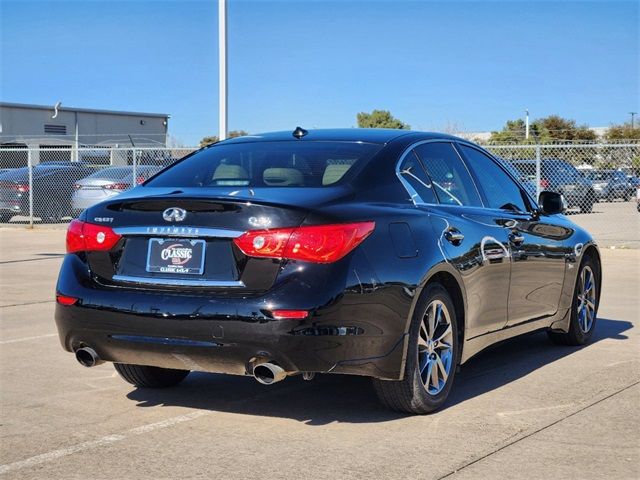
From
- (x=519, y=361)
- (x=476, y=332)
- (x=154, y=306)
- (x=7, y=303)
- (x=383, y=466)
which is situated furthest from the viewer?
(x=7, y=303)

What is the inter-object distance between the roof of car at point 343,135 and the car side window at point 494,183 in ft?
1.09

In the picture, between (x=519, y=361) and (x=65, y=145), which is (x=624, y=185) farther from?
(x=65, y=145)

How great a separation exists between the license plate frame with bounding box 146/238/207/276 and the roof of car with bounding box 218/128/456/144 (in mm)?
1377

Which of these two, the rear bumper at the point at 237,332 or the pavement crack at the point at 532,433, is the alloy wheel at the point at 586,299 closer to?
the pavement crack at the point at 532,433

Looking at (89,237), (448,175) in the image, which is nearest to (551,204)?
(448,175)

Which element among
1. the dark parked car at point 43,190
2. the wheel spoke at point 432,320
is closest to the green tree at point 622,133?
the dark parked car at point 43,190

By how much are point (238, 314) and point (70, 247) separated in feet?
3.90

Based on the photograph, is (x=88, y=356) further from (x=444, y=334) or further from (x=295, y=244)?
(x=444, y=334)

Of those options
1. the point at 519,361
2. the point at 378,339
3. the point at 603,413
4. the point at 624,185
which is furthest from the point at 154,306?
the point at 624,185

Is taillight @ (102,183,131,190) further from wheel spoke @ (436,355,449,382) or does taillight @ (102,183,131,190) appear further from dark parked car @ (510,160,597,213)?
wheel spoke @ (436,355,449,382)

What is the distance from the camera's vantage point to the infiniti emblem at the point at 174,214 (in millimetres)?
4988

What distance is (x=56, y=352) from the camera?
751 cm

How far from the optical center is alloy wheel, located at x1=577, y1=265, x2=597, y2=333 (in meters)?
7.78

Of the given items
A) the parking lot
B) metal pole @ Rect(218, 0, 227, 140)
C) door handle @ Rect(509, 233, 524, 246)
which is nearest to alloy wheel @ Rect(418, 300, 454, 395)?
the parking lot
